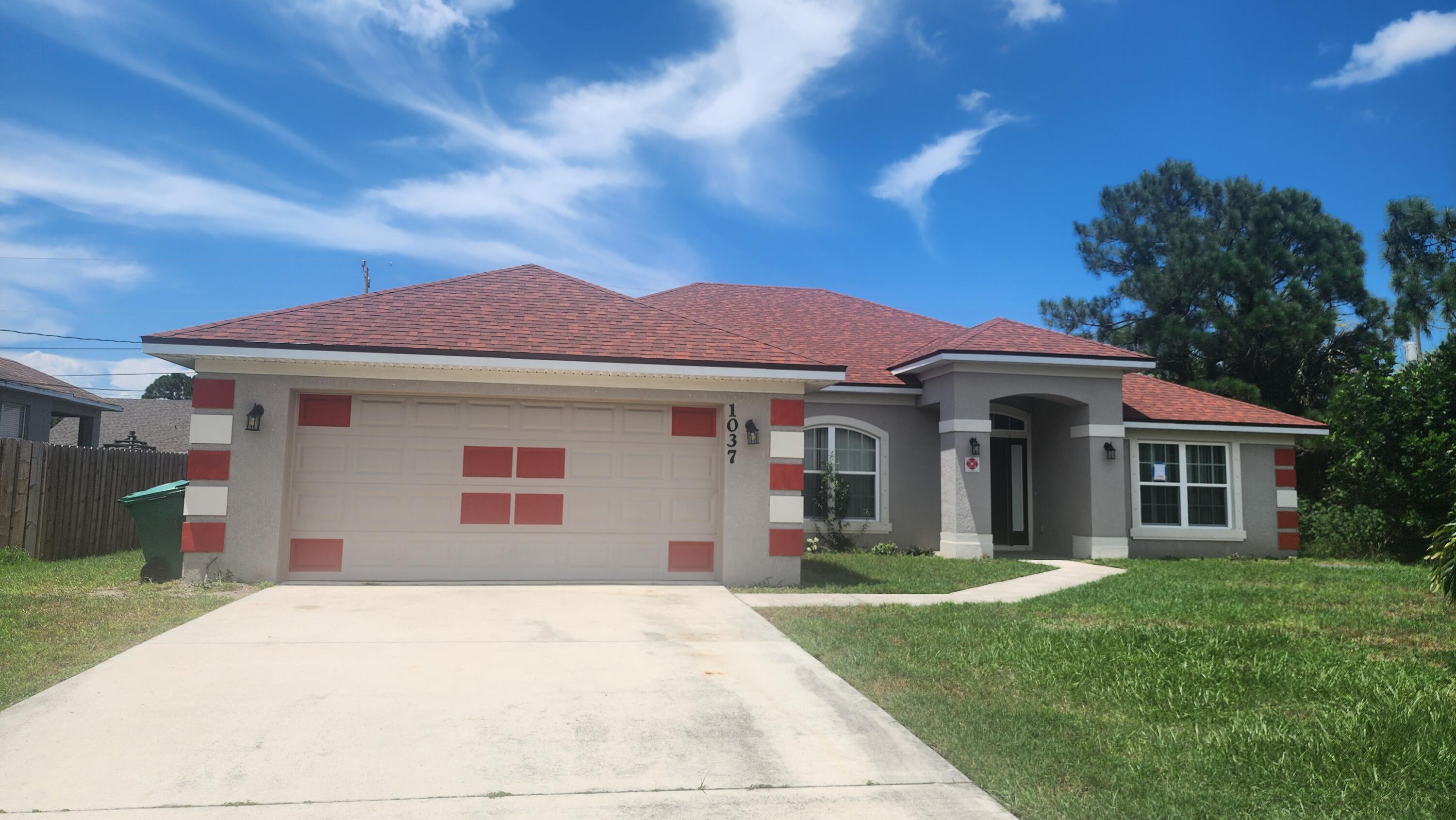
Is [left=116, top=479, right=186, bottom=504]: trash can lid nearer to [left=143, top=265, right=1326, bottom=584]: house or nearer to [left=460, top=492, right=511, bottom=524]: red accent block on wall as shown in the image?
[left=143, top=265, right=1326, bottom=584]: house

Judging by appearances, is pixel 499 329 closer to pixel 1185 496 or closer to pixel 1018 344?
pixel 1018 344

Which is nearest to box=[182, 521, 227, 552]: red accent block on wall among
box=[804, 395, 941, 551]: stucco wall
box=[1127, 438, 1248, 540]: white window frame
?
box=[804, 395, 941, 551]: stucco wall

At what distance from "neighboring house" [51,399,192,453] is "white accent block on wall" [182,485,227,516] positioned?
2707 cm

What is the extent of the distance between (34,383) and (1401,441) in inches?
1152

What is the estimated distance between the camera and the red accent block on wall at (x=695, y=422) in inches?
430

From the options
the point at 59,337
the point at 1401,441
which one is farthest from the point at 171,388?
the point at 1401,441

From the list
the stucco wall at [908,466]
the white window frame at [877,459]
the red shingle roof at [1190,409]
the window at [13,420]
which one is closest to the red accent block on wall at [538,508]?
the white window frame at [877,459]

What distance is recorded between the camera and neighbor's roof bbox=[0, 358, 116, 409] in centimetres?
1931

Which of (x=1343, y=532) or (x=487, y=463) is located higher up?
(x=487, y=463)

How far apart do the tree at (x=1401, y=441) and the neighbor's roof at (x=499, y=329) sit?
12.7 m

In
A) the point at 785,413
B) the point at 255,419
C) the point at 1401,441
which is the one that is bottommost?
the point at 255,419

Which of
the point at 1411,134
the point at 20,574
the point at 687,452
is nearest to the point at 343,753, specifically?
the point at 687,452

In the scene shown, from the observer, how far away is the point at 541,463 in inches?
417

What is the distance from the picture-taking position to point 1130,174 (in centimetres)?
3512
